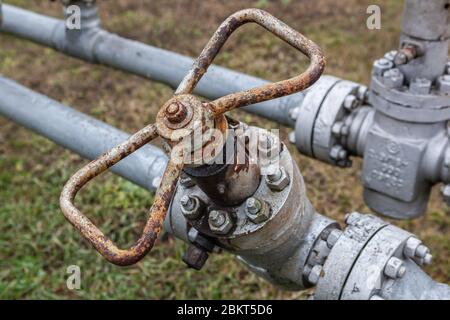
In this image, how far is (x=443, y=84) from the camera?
1.22m

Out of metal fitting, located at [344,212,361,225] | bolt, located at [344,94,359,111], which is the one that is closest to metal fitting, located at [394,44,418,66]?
bolt, located at [344,94,359,111]

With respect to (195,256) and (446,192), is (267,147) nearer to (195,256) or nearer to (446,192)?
(195,256)

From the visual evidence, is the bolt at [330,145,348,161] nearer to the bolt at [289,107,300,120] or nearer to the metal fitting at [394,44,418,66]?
the bolt at [289,107,300,120]

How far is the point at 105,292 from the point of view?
1.78 m

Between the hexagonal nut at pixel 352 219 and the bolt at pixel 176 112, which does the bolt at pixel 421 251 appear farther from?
the bolt at pixel 176 112

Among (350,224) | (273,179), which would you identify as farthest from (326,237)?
(273,179)

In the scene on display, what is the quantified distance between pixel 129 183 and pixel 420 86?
1.27 m

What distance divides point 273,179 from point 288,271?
23cm

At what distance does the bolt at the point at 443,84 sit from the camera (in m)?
1.22

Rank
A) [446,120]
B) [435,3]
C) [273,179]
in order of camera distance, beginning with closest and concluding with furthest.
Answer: [273,179], [435,3], [446,120]

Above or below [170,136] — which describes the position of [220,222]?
below

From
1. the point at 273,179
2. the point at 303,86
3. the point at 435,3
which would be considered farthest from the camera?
the point at 435,3

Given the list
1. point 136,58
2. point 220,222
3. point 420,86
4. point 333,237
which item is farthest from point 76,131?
point 420,86

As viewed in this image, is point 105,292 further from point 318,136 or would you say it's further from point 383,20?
point 383,20
